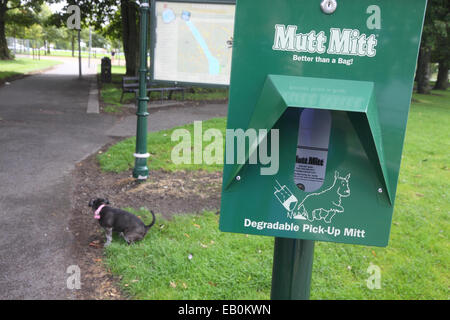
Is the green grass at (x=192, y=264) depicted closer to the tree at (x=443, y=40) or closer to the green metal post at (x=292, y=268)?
the green metal post at (x=292, y=268)

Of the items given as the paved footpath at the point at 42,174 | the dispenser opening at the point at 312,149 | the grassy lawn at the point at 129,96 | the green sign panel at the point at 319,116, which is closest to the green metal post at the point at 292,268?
the green sign panel at the point at 319,116

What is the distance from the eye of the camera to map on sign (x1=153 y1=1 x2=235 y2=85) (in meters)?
4.66

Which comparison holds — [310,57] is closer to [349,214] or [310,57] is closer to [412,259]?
[349,214]

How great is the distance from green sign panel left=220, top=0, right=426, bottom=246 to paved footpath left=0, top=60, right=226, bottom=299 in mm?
2424

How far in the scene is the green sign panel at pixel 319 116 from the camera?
4.94ft

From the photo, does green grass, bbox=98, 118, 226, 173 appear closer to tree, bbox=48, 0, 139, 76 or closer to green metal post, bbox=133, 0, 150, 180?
green metal post, bbox=133, 0, 150, 180

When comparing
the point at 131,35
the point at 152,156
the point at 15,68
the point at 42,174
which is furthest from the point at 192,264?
the point at 15,68

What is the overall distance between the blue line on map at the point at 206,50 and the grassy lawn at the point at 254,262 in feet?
5.60

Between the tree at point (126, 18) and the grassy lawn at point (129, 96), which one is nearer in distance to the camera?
the grassy lawn at point (129, 96)

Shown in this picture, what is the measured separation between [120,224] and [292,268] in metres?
2.60

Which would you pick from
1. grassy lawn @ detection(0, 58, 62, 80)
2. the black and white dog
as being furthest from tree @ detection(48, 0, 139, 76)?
the black and white dog

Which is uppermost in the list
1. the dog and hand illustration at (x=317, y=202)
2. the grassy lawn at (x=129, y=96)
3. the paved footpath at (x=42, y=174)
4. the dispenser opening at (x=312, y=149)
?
the dispenser opening at (x=312, y=149)

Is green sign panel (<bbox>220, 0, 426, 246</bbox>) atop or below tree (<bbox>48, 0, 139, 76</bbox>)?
below

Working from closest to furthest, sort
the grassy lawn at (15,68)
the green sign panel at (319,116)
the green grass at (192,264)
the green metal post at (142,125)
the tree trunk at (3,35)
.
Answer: the green sign panel at (319,116) → the green grass at (192,264) → the green metal post at (142,125) → the grassy lawn at (15,68) → the tree trunk at (3,35)
